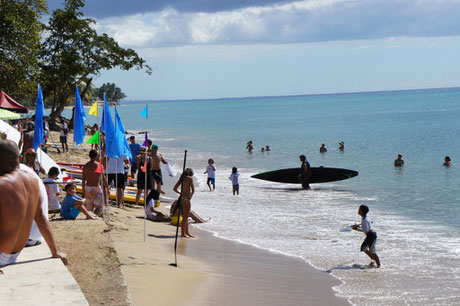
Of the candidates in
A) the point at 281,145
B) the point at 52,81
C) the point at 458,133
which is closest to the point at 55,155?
the point at 52,81

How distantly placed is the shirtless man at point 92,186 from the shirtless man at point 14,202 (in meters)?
5.88

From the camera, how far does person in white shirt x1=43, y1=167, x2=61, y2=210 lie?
10.4m

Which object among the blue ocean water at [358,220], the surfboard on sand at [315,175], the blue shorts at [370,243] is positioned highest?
the surfboard on sand at [315,175]

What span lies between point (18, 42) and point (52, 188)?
15880 millimetres

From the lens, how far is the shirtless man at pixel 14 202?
→ 472 centimetres

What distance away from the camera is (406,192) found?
2072 centimetres

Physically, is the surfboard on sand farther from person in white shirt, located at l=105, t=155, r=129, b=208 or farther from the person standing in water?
person in white shirt, located at l=105, t=155, r=129, b=208

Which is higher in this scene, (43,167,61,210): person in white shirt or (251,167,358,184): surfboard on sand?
(43,167,61,210): person in white shirt

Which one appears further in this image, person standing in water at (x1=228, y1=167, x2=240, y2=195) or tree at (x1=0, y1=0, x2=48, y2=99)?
tree at (x1=0, y1=0, x2=48, y2=99)

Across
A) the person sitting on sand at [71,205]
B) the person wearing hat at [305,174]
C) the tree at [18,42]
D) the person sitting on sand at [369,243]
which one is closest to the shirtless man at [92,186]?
the person sitting on sand at [71,205]

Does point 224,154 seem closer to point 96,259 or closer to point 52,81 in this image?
point 52,81

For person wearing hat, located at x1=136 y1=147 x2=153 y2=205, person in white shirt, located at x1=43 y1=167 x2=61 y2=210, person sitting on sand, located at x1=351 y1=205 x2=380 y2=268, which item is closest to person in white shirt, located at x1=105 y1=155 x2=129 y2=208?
person wearing hat, located at x1=136 y1=147 x2=153 y2=205

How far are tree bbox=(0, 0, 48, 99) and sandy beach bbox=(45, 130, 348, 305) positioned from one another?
15332 millimetres

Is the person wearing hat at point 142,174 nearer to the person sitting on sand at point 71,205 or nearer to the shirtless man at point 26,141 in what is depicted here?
the shirtless man at point 26,141
